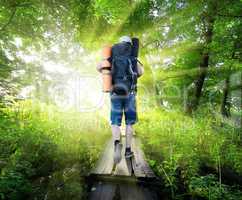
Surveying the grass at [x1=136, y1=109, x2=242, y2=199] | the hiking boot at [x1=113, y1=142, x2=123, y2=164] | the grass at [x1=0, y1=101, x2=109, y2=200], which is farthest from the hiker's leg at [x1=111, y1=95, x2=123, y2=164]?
the grass at [x1=136, y1=109, x2=242, y2=199]

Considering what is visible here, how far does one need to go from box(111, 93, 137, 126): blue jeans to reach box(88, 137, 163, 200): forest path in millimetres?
862

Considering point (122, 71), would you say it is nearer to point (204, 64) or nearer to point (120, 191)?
point (120, 191)

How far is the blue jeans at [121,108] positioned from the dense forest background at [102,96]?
1.00 m

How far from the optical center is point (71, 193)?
128 inches

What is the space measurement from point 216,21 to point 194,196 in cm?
956

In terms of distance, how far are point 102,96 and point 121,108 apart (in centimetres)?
700

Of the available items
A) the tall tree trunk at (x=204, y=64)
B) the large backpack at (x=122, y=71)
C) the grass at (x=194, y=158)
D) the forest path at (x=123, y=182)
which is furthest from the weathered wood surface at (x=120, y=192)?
the tall tree trunk at (x=204, y=64)

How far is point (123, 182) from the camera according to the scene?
391 cm

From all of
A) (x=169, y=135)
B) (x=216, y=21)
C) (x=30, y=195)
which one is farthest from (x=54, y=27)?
(x=216, y=21)

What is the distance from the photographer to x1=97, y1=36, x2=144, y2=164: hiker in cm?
489

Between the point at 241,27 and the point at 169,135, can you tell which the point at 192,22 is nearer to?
the point at 241,27

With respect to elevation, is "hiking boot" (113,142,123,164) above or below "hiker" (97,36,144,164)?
below

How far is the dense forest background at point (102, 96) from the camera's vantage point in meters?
3.86

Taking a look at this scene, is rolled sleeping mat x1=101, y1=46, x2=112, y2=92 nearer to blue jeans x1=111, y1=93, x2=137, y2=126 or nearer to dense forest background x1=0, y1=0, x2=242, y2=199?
blue jeans x1=111, y1=93, x2=137, y2=126
